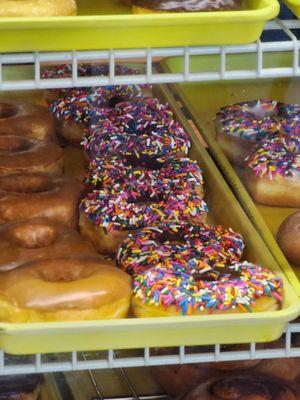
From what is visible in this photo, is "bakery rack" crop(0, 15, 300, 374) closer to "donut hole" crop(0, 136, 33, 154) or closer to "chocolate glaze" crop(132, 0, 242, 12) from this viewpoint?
"chocolate glaze" crop(132, 0, 242, 12)

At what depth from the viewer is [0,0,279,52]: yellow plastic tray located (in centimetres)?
120

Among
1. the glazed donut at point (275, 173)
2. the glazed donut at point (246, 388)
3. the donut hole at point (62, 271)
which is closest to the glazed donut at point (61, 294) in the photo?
the donut hole at point (62, 271)

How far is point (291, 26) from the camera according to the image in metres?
1.39

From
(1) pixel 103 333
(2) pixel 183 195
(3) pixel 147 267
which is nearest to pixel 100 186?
(2) pixel 183 195

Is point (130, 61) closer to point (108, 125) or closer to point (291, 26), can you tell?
point (108, 125)

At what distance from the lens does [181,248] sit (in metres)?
1.46

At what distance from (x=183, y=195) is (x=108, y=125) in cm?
32

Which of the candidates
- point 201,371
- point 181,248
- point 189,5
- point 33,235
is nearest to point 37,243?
point 33,235

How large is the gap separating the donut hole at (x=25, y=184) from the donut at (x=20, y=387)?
12.8 inches

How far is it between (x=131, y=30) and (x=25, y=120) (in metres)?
0.69

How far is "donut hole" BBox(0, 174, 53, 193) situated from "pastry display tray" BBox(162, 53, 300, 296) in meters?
0.35

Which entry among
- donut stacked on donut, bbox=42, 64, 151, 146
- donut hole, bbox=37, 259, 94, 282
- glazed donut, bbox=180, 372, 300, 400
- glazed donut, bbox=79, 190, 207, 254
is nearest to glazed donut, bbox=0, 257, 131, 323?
donut hole, bbox=37, 259, 94, 282

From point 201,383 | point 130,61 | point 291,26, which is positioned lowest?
point 201,383

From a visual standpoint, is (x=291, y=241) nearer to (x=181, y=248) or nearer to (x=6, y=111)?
(x=181, y=248)
